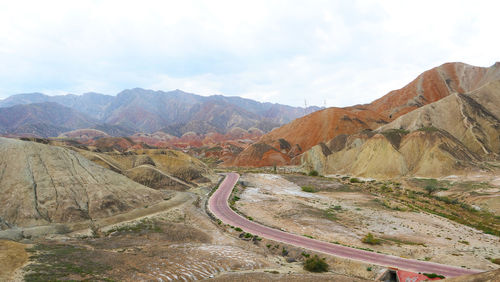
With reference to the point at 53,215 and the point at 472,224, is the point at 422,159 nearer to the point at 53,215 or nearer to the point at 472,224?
the point at 472,224

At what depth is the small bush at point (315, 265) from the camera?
976 inches

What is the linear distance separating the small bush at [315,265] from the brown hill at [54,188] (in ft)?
98.6

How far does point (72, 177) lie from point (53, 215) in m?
7.55

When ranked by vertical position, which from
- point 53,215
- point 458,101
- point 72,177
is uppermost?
point 458,101

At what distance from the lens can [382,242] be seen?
105ft

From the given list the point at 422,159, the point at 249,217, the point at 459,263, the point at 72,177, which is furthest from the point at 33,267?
the point at 422,159

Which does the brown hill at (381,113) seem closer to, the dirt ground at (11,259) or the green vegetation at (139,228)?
the green vegetation at (139,228)

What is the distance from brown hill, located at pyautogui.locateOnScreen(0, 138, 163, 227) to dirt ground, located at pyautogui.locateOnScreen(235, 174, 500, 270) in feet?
71.9

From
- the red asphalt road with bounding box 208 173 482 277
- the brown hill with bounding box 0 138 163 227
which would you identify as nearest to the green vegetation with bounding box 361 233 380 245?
the red asphalt road with bounding box 208 173 482 277

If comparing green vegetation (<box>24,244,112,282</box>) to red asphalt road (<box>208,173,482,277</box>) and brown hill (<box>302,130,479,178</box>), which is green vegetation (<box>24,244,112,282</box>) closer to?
red asphalt road (<box>208,173,482,277</box>)

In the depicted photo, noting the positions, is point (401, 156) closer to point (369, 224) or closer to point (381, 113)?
point (369, 224)

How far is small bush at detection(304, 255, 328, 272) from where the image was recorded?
81.4 ft

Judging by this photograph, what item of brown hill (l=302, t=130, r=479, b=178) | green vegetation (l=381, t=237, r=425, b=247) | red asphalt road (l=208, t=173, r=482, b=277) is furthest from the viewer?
brown hill (l=302, t=130, r=479, b=178)

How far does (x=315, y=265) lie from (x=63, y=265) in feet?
71.2
